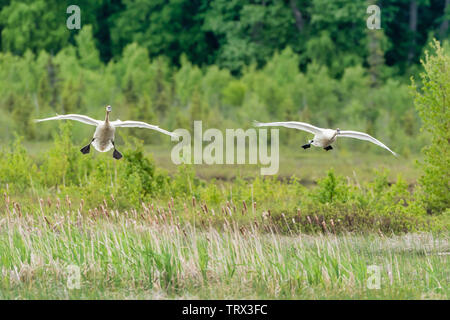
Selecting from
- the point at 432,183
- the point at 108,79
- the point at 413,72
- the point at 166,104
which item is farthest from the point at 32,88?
the point at 432,183

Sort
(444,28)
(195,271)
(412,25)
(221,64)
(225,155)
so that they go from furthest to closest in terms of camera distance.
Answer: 1. (221,64)
2. (412,25)
3. (444,28)
4. (225,155)
5. (195,271)

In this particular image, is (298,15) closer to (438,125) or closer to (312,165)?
(312,165)

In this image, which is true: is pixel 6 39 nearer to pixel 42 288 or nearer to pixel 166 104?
pixel 166 104

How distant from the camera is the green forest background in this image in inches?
1060

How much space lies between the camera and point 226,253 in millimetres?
9242

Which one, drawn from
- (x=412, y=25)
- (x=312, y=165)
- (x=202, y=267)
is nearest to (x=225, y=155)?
(x=312, y=165)

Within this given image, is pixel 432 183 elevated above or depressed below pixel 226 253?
above

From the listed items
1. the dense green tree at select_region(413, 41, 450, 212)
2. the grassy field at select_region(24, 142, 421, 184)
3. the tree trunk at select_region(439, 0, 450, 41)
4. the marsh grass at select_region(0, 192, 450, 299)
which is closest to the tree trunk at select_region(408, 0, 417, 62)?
the tree trunk at select_region(439, 0, 450, 41)

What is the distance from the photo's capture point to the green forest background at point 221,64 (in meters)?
26.9

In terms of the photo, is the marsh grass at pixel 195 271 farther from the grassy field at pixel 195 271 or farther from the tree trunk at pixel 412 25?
the tree trunk at pixel 412 25

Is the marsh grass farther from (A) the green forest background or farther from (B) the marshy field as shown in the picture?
(A) the green forest background

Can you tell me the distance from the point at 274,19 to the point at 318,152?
38.1 feet

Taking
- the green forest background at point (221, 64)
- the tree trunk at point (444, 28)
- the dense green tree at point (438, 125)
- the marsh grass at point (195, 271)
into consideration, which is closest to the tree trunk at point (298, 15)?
the green forest background at point (221, 64)

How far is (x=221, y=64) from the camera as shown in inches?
1427
